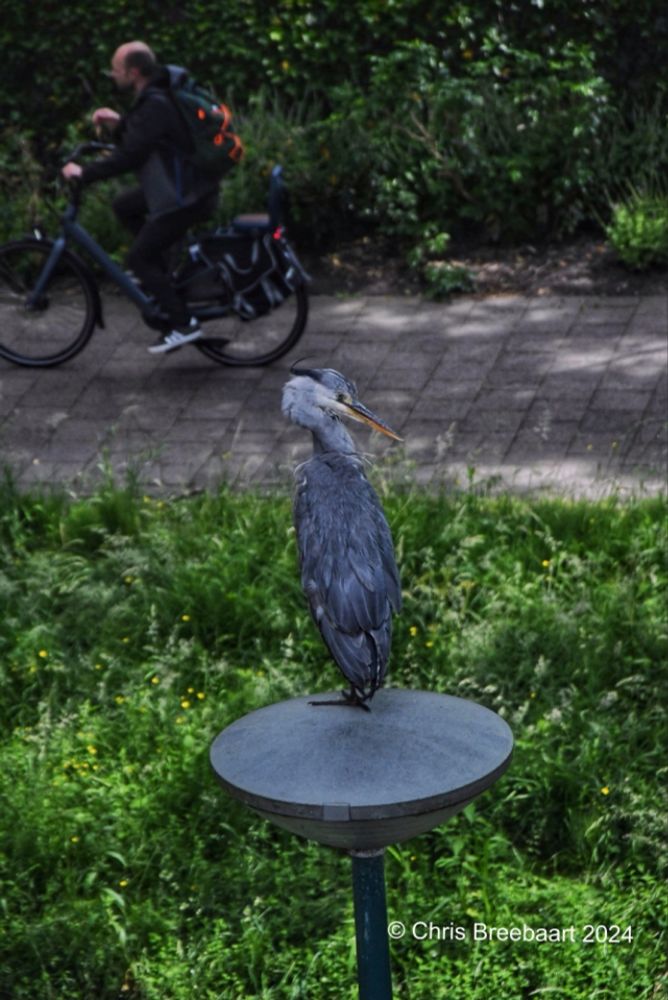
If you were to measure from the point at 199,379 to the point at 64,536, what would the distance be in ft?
8.34

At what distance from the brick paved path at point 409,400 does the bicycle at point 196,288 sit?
0.16m

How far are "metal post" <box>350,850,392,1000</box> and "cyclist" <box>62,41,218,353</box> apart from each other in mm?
5847

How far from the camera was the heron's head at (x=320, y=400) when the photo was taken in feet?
12.6

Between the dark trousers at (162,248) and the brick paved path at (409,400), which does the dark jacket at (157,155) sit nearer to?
the dark trousers at (162,248)

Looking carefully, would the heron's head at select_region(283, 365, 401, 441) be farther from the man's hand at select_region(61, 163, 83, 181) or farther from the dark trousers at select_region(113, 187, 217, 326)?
the man's hand at select_region(61, 163, 83, 181)

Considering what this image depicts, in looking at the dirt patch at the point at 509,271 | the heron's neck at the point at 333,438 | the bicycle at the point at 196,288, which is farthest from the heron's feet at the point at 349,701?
the dirt patch at the point at 509,271

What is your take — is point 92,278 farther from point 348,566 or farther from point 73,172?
point 348,566

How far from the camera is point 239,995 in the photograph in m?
5.02

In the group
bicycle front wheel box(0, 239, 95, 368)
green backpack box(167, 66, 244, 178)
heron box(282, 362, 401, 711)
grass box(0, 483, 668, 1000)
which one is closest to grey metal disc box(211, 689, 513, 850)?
heron box(282, 362, 401, 711)

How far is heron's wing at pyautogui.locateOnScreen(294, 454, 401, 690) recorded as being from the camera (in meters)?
3.78

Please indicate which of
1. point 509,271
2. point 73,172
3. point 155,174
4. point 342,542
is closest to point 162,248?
point 155,174

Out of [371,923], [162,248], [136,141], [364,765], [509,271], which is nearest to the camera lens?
[364,765]

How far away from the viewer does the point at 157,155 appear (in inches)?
351

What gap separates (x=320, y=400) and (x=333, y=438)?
125 mm
